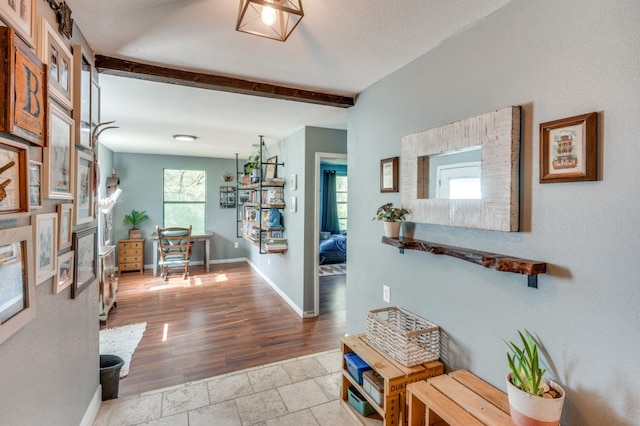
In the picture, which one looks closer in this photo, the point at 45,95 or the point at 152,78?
the point at 45,95

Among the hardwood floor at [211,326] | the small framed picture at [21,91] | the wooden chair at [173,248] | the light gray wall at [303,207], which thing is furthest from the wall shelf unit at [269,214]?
the small framed picture at [21,91]

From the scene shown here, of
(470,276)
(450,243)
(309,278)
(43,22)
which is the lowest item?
(309,278)

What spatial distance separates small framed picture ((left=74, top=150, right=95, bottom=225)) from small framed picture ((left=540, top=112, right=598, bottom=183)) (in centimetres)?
214

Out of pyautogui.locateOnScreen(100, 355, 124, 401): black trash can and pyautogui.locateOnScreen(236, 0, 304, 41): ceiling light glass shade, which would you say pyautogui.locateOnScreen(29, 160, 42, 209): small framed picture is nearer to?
pyautogui.locateOnScreen(236, 0, 304, 41): ceiling light glass shade

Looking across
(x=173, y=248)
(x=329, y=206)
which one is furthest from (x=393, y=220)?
(x=329, y=206)

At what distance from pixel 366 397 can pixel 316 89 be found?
7.21 ft

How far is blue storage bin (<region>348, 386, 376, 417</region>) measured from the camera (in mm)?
1888

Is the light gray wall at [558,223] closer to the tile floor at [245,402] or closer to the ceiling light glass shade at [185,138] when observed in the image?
the tile floor at [245,402]

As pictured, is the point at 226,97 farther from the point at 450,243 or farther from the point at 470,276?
the point at 470,276

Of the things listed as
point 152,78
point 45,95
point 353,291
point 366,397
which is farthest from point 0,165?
point 353,291

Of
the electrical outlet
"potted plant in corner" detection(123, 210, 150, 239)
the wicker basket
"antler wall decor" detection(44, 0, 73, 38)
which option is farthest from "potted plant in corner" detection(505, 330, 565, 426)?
"potted plant in corner" detection(123, 210, 150, 239)

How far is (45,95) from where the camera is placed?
113cm

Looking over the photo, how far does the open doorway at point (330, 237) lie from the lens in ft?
12.3

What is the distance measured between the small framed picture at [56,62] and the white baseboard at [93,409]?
1666 millimetres
